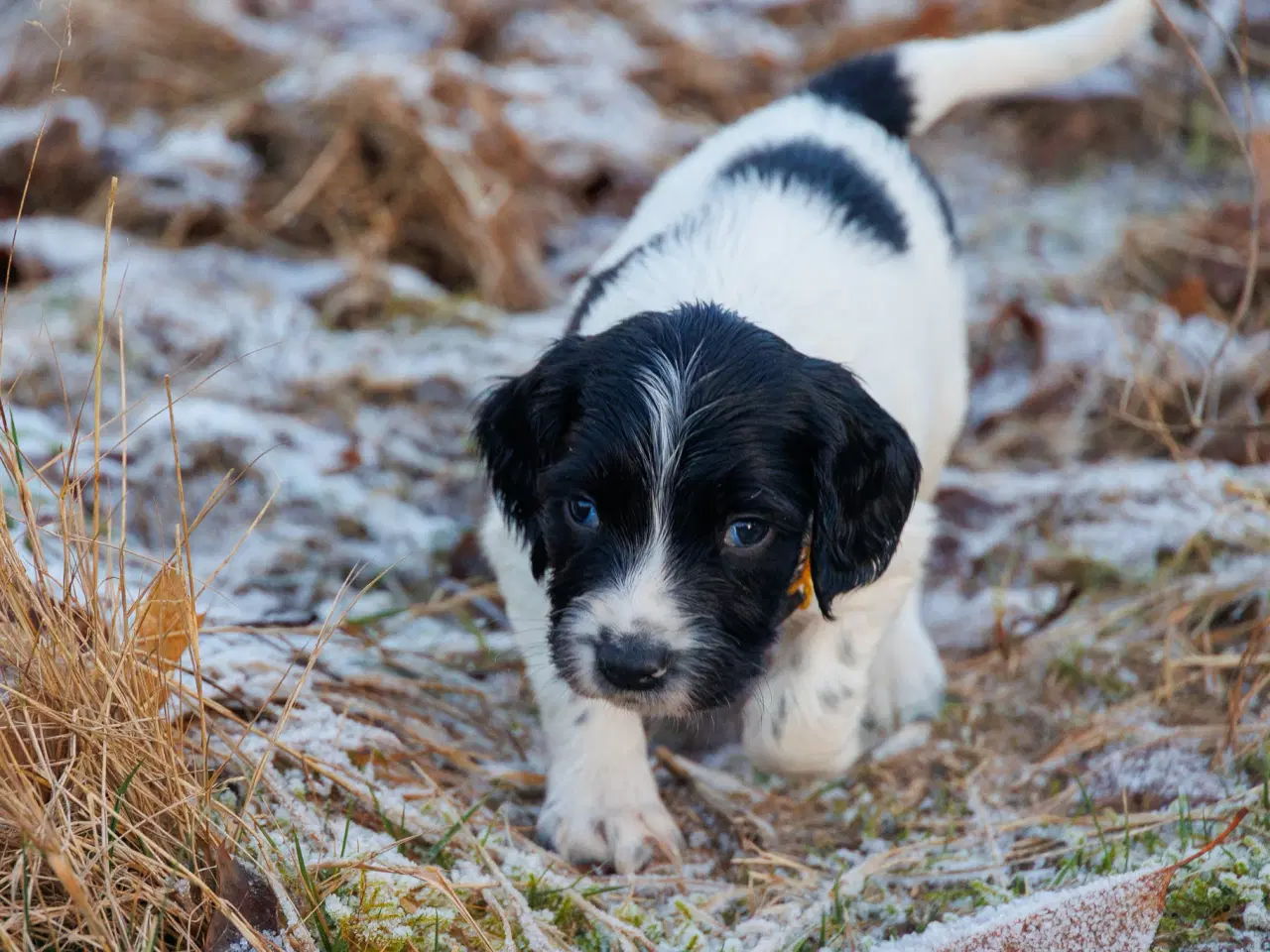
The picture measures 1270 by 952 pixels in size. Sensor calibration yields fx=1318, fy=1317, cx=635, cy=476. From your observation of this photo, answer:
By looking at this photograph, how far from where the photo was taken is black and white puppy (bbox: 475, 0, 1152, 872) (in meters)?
2.57

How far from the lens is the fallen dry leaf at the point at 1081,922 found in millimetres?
2242

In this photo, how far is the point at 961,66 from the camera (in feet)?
14.3

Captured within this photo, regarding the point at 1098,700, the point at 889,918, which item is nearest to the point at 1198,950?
the point at 889,918

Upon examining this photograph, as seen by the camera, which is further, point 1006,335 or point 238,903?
point 1006,335

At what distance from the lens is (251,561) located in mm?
3779

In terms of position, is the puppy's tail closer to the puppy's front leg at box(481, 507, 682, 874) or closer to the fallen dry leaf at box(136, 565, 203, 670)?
the puppy's front leg at box(481, 507, 682, 874)

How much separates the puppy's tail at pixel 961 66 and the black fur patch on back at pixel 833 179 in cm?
62

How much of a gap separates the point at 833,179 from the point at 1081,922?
6.68 ft

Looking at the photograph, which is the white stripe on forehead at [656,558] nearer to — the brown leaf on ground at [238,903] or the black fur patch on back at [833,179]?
the brown leaf on ground at [238,903]

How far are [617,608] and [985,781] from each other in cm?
117

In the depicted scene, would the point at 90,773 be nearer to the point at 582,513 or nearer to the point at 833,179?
the point at 582,513

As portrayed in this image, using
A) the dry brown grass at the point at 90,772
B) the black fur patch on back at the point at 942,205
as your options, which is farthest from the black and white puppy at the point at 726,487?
the dry brown grass at the point at 90,772

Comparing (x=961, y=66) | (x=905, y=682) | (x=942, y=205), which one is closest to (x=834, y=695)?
(x=905, y=682)

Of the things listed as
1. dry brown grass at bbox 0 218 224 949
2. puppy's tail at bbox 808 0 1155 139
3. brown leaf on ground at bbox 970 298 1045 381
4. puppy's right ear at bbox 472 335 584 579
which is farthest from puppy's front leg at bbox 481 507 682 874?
brown leaf on ground at bbox 970 298 1045 381
